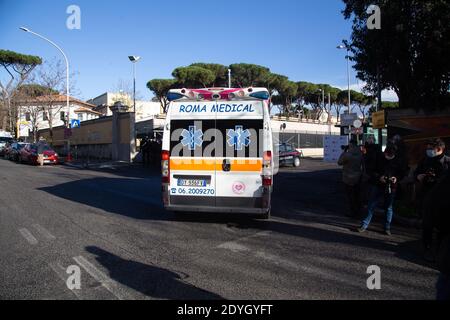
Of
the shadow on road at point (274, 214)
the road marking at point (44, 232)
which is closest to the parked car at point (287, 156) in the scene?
Answer: the shadow on road at point (274, 214)

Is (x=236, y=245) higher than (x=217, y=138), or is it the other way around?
(x=217, y=138)

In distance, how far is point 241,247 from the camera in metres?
6.28

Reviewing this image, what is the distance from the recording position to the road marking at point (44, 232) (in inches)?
267

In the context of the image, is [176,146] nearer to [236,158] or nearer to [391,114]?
[236,158]

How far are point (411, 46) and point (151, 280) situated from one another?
10.2 meters

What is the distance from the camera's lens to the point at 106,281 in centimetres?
467

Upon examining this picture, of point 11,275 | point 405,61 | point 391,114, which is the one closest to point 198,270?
point 11,275

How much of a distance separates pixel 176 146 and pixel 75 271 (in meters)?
3.33

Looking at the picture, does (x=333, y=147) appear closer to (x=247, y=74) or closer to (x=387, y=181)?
(x=387, y=181)

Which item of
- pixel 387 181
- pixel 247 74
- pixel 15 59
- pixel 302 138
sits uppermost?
pixel 15 59

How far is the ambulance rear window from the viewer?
7.59 metres

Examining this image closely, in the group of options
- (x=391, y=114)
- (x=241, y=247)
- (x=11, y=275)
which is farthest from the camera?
(x=391, y=114)
